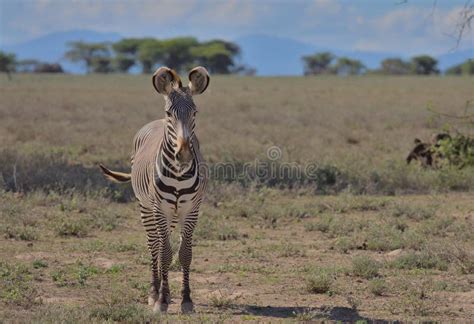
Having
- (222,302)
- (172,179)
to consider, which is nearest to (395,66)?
(222,302)

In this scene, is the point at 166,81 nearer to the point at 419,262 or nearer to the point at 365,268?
the point at 365,268

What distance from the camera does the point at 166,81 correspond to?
245 inches

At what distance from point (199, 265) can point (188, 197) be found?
208 centimetres

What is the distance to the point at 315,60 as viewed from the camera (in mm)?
96312

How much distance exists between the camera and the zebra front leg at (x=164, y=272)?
20.7ft

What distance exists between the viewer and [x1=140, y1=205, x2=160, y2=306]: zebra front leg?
659 cm

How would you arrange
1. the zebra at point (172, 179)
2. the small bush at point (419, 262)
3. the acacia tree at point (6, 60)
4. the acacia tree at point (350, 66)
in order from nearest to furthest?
1. the zebra at point (172, 179)
2. the small bush at point (419, 262)
3. the acacia tree at point (6, 60)
4. the acacia tree at point (350, 66)

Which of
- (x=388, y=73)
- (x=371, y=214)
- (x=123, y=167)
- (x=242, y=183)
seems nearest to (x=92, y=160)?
(x=123, y=167)

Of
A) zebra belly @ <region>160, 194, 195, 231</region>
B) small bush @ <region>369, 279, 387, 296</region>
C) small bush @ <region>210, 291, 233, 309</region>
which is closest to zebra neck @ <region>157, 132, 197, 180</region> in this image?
zebra belly @ <region>160, 194, 195, 231</region>

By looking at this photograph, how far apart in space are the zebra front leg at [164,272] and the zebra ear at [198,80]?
1265 mm

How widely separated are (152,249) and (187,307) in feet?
2.29

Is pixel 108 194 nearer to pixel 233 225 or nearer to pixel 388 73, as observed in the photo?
pixel 233 225

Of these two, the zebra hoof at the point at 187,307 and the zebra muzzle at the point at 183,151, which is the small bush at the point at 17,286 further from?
the zebra muzzle at the point at 183,151

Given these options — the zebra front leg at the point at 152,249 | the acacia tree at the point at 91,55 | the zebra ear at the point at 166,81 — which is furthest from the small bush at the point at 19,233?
the acacia tree at the point at 91,55
